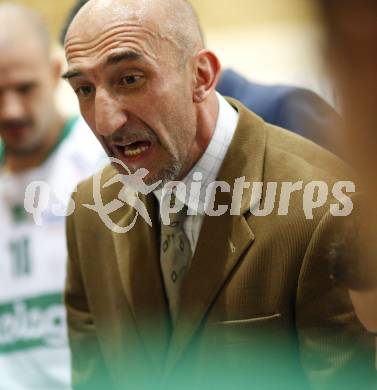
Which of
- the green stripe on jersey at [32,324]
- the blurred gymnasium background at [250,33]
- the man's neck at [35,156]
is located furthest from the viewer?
the blurred gymnasium background at [250,33]

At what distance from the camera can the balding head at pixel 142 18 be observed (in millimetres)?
1070

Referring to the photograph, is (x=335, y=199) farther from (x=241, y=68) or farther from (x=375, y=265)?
(x=241, y=68)

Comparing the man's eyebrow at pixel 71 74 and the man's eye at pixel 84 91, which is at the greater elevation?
the man's eyebrow at pixel 71 74

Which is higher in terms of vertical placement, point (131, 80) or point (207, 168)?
point (131, 80)

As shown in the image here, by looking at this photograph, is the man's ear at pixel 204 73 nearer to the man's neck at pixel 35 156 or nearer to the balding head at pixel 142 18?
the balding head at pixel 142 18

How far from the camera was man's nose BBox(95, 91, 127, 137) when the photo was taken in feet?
3.50

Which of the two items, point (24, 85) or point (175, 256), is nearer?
point (175, 256)

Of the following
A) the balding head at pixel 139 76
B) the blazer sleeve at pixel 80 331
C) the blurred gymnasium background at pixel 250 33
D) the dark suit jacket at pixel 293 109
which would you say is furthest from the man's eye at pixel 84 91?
the blurred gymnasium background at pixel 250 33

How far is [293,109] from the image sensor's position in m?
1.45

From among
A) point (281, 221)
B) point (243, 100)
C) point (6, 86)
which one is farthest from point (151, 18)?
point (6, 86)

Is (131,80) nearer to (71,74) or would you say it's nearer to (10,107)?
(71,74)

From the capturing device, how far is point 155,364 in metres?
1.22

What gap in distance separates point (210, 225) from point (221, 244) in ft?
0.11

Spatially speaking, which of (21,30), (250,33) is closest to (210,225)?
(21,30)
